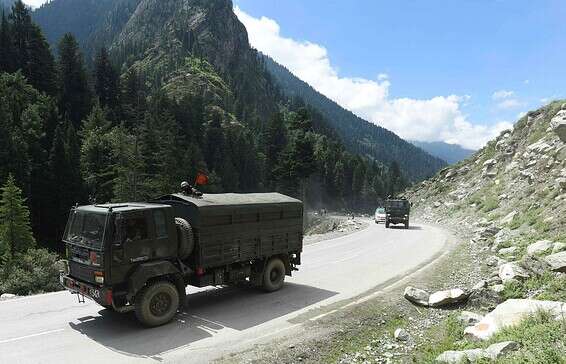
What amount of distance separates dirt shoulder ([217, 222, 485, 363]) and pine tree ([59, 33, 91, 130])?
83333mm

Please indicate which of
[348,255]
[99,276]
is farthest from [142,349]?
[348,255]

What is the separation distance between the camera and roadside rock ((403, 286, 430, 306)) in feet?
41.4

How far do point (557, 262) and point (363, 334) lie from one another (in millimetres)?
6547

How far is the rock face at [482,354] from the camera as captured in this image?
6.94 meters

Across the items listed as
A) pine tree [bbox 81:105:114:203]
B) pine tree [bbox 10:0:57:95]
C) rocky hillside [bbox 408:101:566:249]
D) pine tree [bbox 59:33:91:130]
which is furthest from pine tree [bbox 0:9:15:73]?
rocky hillside [bbox 408:101:566:249]

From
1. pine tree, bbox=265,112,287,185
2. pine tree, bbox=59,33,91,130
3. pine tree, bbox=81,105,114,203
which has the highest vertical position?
pine tree, bbox=59,33,91,130

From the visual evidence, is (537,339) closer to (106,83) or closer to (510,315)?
(510,315)

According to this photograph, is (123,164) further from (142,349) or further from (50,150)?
(142,349)

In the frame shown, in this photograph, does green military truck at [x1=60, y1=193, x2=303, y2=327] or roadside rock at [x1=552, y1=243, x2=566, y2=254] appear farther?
roadside rock at [x1=552, y1=243, x2=566, y2=254]

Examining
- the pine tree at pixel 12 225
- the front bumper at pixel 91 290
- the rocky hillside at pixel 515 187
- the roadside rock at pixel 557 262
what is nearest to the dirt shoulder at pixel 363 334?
the roadside rock at pixel 557 262

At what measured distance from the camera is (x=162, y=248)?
10570 mm

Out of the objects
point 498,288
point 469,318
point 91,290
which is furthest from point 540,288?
point 91,290

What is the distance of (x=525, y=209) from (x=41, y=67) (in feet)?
301

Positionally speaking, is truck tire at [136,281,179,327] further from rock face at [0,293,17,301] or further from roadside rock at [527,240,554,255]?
roadside rock at [527,240,554,255]
